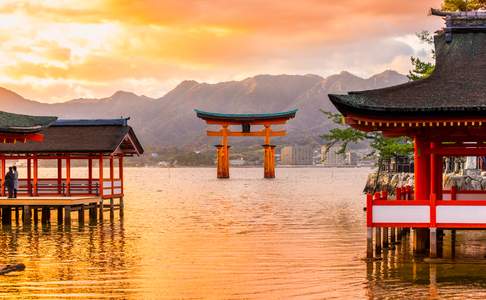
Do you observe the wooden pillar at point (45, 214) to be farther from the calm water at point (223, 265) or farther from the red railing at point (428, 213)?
the red railing at point (428, 213)

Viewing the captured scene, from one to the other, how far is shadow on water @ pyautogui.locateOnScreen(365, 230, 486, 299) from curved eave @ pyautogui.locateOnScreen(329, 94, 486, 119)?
4.26 metres

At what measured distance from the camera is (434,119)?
23391 millimetres

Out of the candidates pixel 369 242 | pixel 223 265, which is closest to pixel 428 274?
pixel 369 242

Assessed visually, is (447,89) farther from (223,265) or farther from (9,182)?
Result: (9,182)

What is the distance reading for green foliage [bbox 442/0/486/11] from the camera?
2124 inches

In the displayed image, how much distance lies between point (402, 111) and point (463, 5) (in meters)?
34.3

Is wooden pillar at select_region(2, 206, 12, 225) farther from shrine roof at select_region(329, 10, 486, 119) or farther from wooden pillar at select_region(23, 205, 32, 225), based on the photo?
shrine roof at select_region(329, 10, 486, 119)

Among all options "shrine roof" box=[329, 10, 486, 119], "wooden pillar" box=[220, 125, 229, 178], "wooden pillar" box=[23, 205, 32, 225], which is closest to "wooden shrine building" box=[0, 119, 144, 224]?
"wooden pillar" box=[23, 205, 32, 225]

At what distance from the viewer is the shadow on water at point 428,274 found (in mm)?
20125

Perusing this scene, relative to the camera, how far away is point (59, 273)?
23.3m

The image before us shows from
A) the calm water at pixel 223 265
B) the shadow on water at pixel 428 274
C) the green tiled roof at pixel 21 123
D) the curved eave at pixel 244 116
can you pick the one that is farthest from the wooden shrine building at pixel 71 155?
the curved eave at pixel 244 116

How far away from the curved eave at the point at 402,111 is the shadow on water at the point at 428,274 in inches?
168

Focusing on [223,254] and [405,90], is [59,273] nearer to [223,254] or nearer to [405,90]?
[223,254]

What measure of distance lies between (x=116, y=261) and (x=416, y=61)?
33860mm
